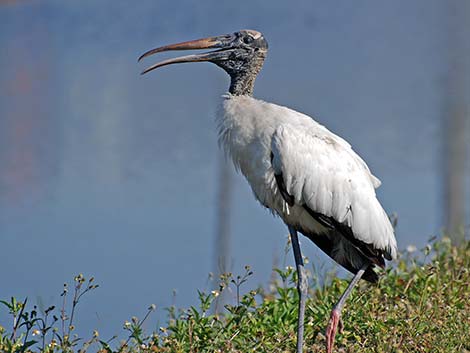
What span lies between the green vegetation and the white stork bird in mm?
260

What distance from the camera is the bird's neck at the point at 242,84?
5.37 m

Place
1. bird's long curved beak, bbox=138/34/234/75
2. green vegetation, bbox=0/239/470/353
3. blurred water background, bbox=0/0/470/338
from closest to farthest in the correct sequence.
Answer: green vegetation, bbox=0/239/470/353 < bird's long curved beak, bbox=138/34/234/75 < blurred water background, bbox=0/0/470/338

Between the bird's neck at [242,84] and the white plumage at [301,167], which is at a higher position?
the bird's neck at [242,84]

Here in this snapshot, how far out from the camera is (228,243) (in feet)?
27.6

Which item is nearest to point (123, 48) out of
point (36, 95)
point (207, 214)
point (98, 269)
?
point (36, 95)

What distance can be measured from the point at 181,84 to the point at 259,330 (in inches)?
375

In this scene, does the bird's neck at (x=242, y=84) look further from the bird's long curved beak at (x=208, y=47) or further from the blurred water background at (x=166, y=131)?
the blurred water background at (x=166, y=131)

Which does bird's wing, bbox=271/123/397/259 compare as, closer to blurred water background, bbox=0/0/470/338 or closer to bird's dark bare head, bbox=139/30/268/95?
bird's dark bare head, bbox=139/30/268/95

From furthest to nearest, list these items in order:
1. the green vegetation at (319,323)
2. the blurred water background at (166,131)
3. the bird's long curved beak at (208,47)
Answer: the blurred water background at (166,131) < the bird's long curved beak at (208,47) < the green vegetation at (319,323)

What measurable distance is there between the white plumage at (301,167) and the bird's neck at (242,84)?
0.15 meters

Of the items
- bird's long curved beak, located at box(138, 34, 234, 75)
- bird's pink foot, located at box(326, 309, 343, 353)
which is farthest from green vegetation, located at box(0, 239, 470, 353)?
bird's long curved beak, located at box(138, 34, 234, 75)

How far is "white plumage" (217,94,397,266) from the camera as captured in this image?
4988 mm

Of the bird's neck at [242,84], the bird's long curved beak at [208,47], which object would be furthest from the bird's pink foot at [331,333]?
the bird's long curved beak at [208,47]

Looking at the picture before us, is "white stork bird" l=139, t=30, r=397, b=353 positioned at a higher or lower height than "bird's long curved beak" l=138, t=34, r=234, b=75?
lower
